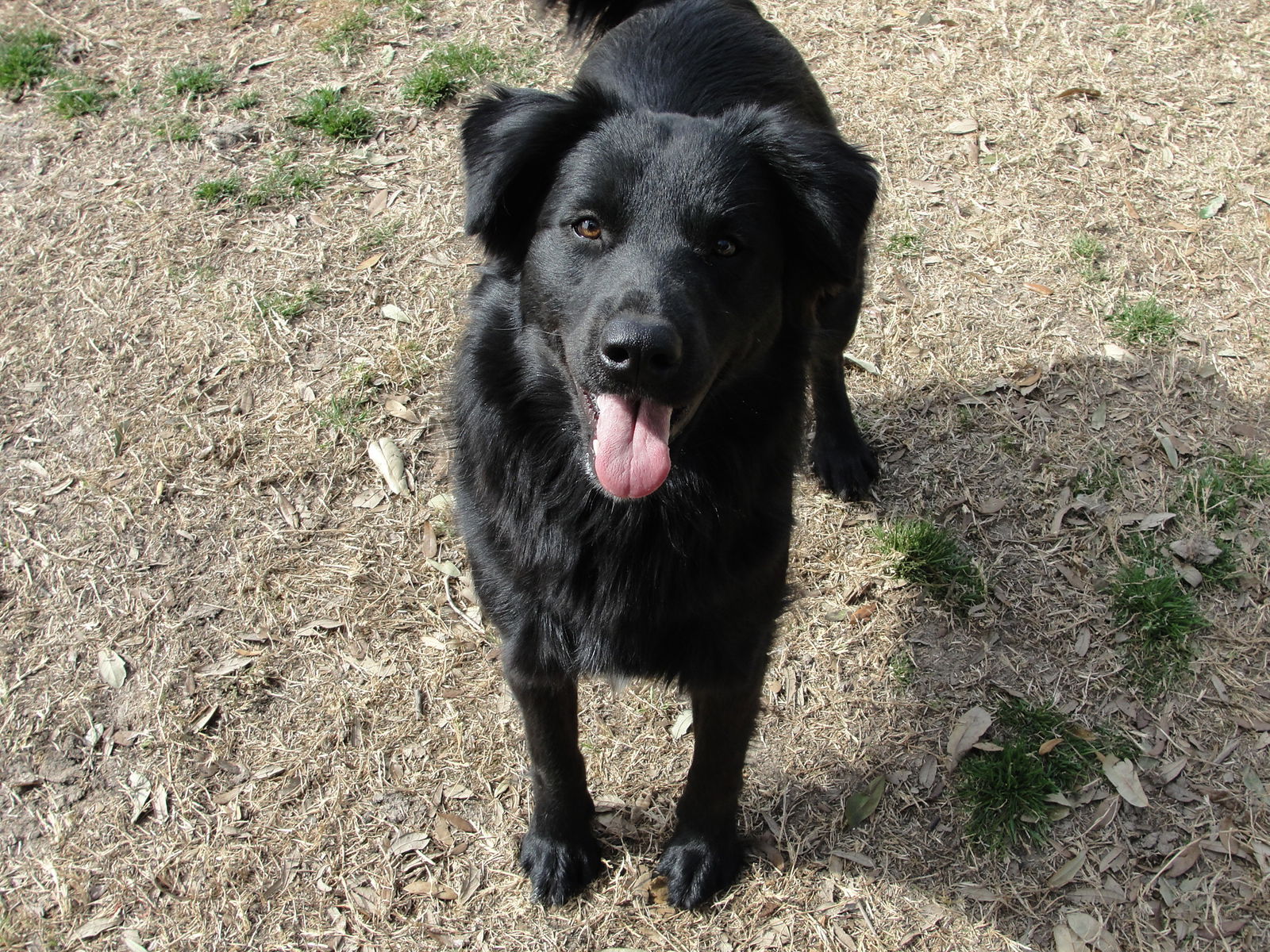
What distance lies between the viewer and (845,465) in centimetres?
407

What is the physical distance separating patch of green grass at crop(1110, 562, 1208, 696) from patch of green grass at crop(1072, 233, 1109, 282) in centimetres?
164

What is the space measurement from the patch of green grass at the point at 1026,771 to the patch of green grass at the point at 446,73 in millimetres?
4028

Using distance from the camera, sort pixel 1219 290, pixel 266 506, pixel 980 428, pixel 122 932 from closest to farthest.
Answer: pixel 122 932 < pixel 266 506 < pixel 980 428 < pixel 1219 290

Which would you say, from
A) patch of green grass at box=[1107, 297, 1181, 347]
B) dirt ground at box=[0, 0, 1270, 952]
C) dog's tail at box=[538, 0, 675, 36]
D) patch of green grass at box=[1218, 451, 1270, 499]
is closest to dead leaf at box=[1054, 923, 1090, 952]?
dirt ground at box=[0, 0, 1270, 952]

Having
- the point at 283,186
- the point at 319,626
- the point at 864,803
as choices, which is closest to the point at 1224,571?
the point at 864,803

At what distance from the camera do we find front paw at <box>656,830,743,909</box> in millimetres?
3109

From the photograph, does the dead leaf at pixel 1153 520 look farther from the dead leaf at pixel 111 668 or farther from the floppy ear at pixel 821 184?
the dead leaf at pixel 111 668

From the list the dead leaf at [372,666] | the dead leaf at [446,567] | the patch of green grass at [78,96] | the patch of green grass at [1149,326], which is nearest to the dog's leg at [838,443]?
the patch of green grass at [1149,326]

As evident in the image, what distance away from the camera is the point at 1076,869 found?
3199 millimetres

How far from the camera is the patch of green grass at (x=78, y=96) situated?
16.8 feet

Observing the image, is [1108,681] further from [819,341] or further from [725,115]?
[725,115]

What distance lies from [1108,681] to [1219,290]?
7.16 ft

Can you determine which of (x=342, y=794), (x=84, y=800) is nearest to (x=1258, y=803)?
(x=342, y=794)

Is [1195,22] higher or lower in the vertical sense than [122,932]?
higher
